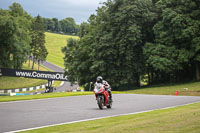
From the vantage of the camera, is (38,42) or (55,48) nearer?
(38,42)

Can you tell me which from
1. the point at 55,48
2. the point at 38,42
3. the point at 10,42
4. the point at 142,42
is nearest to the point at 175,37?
the point at 142,42

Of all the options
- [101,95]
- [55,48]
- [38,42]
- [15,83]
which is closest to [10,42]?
[15,83]

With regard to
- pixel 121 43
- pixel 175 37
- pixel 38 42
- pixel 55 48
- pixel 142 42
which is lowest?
pixel 121 43

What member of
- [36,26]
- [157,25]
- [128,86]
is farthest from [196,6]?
[36,26]

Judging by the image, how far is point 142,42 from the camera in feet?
152

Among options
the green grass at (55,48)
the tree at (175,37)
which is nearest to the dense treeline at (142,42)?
the tree at (175,37)

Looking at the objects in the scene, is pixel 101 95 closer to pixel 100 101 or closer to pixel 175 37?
pixel 100 101

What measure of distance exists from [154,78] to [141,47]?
25.8 ft

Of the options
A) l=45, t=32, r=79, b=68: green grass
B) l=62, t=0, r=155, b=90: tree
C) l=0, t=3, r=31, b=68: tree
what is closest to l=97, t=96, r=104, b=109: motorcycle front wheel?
l=62, t=0, r=155, b=90: tree

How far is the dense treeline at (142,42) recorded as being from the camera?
41.8 m

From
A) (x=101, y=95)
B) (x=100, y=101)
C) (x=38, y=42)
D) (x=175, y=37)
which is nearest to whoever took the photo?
(x=100, y=101)

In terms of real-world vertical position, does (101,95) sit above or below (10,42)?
below

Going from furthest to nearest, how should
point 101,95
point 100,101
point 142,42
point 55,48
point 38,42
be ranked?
point 55,48 < point 38,42 < point 142,42 < point 101,95 < point 100,101

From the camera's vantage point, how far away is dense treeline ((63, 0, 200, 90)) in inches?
1647
